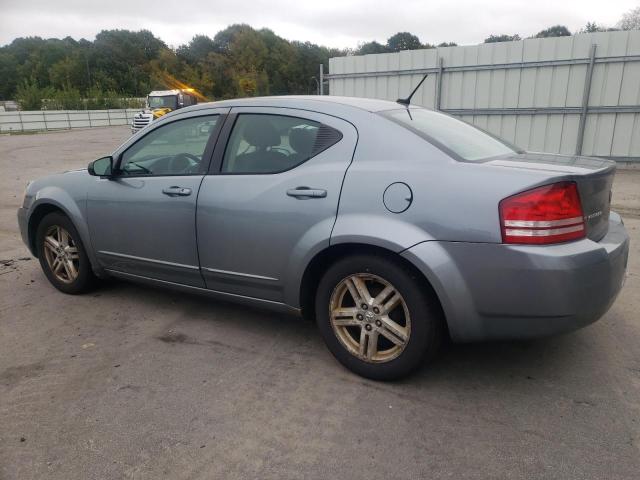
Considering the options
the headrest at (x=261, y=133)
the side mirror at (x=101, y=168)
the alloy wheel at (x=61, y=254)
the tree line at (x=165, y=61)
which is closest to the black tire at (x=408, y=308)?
the headrest at (x=261, y=133)

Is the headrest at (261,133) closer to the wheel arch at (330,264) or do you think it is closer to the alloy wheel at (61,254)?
the wheel arch at (330,264)

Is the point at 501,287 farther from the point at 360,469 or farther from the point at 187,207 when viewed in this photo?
the point at 187,207

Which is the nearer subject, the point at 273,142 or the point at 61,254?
the point at 273,142

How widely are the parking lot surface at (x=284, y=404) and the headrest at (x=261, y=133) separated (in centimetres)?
130

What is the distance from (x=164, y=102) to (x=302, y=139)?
25007 millimetres

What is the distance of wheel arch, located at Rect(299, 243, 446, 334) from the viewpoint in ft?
8.91

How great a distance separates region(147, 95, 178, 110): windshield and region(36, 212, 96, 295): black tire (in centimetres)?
2266

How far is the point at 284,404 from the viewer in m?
2.74

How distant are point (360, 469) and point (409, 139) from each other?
1.67 meters

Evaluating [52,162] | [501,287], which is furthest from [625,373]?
[52,162]

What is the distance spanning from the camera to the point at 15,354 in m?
3.35

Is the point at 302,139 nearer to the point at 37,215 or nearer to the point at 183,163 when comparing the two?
the point at 183,163

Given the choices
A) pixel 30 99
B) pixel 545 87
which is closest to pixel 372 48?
pixel 30 99

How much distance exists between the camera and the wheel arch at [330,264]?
2.71 m
